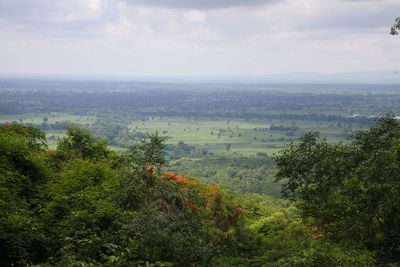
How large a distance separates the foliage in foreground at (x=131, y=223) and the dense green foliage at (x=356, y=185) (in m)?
0.25

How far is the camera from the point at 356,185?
11.1m

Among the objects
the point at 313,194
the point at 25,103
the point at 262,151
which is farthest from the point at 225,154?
the point at 25,103

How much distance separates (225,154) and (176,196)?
92460mm

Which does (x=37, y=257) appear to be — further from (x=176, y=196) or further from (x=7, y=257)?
(x=176, y=196)

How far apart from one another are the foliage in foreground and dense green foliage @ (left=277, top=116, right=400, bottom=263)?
25 cm

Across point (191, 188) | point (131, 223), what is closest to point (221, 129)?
point (191, 188)

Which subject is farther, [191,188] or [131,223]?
[191,188]

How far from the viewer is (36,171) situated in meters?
12.7

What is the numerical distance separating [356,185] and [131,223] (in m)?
6.24

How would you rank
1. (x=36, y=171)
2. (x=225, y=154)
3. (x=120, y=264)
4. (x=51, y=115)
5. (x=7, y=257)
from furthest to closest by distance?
(x=51, y=115) → (x=225, y=154) → (x=36, y=171) → (x=7, y=257) → (x=120, y=264)

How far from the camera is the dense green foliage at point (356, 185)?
33.4ft

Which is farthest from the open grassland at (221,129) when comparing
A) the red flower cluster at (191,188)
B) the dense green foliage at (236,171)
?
the red flower cluster at (191,188)

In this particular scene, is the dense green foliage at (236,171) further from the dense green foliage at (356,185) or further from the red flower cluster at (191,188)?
the dense green foliage at (356,185)

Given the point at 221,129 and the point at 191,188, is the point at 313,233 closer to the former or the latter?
the point at 191,188
